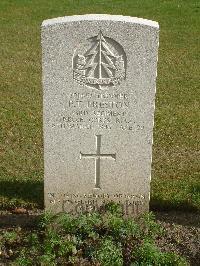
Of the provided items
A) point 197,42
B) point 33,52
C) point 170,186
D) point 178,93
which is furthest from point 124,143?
point 197,42

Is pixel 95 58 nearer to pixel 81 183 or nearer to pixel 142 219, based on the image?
pixel 81 183

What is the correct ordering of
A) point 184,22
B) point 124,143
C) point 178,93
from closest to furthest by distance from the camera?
point 124,143
point 178,93
point 184,22

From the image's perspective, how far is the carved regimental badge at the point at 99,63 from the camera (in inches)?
183

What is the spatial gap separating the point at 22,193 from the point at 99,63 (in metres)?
2.02

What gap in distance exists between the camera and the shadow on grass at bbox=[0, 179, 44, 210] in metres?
5.89

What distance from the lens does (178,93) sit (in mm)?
9133

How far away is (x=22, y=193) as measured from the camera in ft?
20.0

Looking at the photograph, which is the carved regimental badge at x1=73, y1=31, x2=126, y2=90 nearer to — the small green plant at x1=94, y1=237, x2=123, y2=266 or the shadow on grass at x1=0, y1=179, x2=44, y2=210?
the small green plant at x1=94, y1=237, x2=123, y2=266

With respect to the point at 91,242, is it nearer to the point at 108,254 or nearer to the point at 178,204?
the point at 108,254

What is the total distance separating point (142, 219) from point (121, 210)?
0.69 ft

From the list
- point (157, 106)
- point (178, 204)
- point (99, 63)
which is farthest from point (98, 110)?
point (157, 106)

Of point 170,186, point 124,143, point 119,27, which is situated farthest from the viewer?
point 170,186

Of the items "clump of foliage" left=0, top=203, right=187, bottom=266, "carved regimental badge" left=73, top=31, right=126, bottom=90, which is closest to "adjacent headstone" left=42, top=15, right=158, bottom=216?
"carved regimental badge" left=73, top=31, right=126, bottom=90

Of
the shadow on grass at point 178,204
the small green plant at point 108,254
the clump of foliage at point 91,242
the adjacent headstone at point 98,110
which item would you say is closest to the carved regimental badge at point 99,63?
the adjacent headstone at point 98,110
